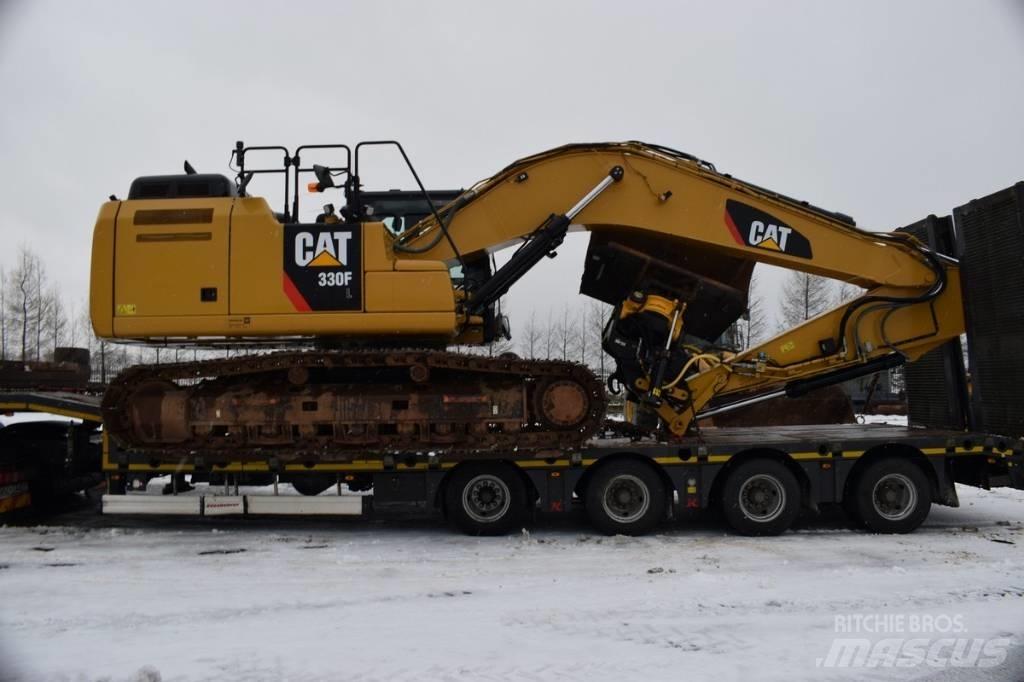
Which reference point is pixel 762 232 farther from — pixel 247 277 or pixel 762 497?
pixel 247 277

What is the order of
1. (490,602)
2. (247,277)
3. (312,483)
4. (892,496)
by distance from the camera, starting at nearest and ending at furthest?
1. (490,602)
2. (247,277)
3. (892,496)
4. (312,483)

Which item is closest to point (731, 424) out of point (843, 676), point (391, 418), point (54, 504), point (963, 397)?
point (963, 397)

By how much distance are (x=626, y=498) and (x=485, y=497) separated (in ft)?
5.43

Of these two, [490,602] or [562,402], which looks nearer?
[490,602]

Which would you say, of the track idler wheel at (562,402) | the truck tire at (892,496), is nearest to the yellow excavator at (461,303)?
the track idler wheel at (562,402)

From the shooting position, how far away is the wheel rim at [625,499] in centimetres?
782

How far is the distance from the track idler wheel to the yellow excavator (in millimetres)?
16

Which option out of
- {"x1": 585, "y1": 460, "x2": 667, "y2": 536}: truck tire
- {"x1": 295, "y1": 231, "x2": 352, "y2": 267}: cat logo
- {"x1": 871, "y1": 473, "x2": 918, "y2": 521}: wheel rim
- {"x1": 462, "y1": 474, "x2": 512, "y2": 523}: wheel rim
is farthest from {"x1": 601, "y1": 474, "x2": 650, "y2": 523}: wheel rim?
{"x1": 295, "y1": 231, "x2": 352, "y2": 267}: cat logo

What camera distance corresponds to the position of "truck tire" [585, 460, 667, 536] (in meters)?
7.81

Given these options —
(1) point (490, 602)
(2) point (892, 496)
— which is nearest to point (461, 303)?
(1) point (490, 602)

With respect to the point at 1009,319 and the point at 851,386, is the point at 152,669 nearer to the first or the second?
the point at 1009,319

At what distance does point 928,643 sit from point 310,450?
604 centimetres

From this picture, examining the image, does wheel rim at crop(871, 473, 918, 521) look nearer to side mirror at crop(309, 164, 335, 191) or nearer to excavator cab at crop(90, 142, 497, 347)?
excavator cab at crop(90, 142, 497, 347)

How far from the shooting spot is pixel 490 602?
5.66 meters
